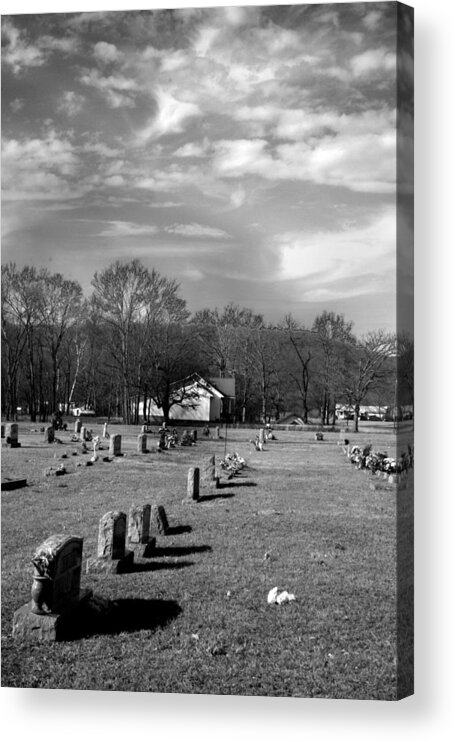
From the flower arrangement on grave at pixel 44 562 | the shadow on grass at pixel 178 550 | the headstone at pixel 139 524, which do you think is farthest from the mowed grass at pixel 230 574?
the flower arrangement on grave at pixel 44 562

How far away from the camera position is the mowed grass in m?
5.23

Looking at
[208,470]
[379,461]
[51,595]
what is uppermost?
[379,461]

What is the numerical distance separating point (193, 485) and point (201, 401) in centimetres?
79

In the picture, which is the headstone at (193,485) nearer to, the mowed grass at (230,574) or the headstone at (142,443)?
the mowed grass at (230,574)

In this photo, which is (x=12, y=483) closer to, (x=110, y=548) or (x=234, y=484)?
(x=110, y=548)

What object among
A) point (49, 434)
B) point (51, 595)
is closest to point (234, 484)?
point (49, 434)

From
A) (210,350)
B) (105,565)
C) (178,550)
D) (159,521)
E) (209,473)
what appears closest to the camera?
(105,565)

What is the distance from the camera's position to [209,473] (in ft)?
20.7

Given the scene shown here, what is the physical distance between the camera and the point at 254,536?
19.3 feet

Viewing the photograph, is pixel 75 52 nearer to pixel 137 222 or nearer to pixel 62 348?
pixel 137 222

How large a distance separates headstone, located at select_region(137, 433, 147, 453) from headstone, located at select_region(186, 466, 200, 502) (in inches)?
20.4

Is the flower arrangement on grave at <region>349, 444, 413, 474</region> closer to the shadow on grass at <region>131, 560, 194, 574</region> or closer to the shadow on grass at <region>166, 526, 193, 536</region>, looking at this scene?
the shadow on grass at <region>166, 526, 193, 536</region>

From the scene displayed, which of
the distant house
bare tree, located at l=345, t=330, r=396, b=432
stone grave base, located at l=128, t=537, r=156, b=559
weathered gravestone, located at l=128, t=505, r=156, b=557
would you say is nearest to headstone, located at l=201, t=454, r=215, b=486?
the distant house

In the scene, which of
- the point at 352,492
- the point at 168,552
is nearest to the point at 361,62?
the point at 352,492
